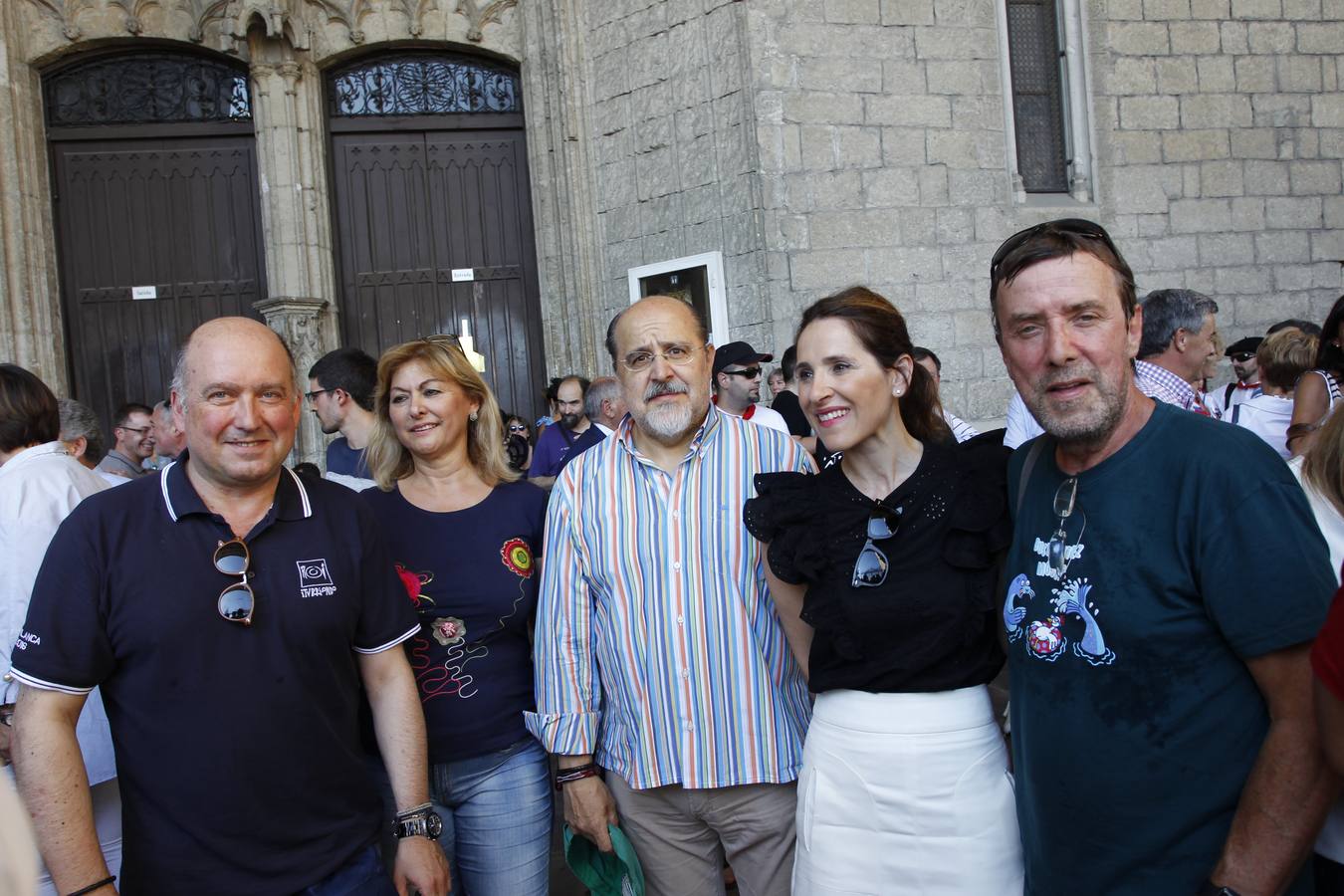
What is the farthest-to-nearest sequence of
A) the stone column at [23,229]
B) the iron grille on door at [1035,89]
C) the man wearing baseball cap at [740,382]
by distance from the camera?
the iron grille on door at [1035,89] → the stone column at [23,229] → the man wearing baseball cap at [740,382]

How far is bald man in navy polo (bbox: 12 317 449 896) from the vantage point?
204 centimetres

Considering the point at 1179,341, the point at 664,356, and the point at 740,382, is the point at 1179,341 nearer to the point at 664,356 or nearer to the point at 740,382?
the point at 740,382

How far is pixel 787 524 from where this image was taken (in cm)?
234

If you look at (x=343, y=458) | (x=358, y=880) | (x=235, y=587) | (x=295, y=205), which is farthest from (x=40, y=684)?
(x=295, y=205)

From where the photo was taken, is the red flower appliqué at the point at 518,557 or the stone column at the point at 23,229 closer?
the red flower appliqué at the point at 518,557

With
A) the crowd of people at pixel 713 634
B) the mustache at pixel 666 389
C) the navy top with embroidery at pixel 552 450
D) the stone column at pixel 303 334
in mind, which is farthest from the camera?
the stone column at pixel 303 334

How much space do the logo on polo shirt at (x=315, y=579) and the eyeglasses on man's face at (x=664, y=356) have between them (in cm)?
95

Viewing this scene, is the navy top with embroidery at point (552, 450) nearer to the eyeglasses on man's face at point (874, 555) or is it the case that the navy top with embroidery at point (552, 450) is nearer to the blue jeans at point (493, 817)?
the blue jeans at point (493, 817)

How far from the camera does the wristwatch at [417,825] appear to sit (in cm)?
241

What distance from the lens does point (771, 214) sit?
797cm

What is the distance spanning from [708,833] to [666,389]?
1.19m

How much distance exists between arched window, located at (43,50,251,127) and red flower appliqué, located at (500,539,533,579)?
8.22 m

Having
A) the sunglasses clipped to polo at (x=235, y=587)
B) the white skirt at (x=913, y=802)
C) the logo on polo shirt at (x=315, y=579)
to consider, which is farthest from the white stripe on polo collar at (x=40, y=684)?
the white skirt at (x=913, y=802)

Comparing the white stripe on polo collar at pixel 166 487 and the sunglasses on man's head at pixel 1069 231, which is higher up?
the sunglasses on man's head at pixel 1069 231
